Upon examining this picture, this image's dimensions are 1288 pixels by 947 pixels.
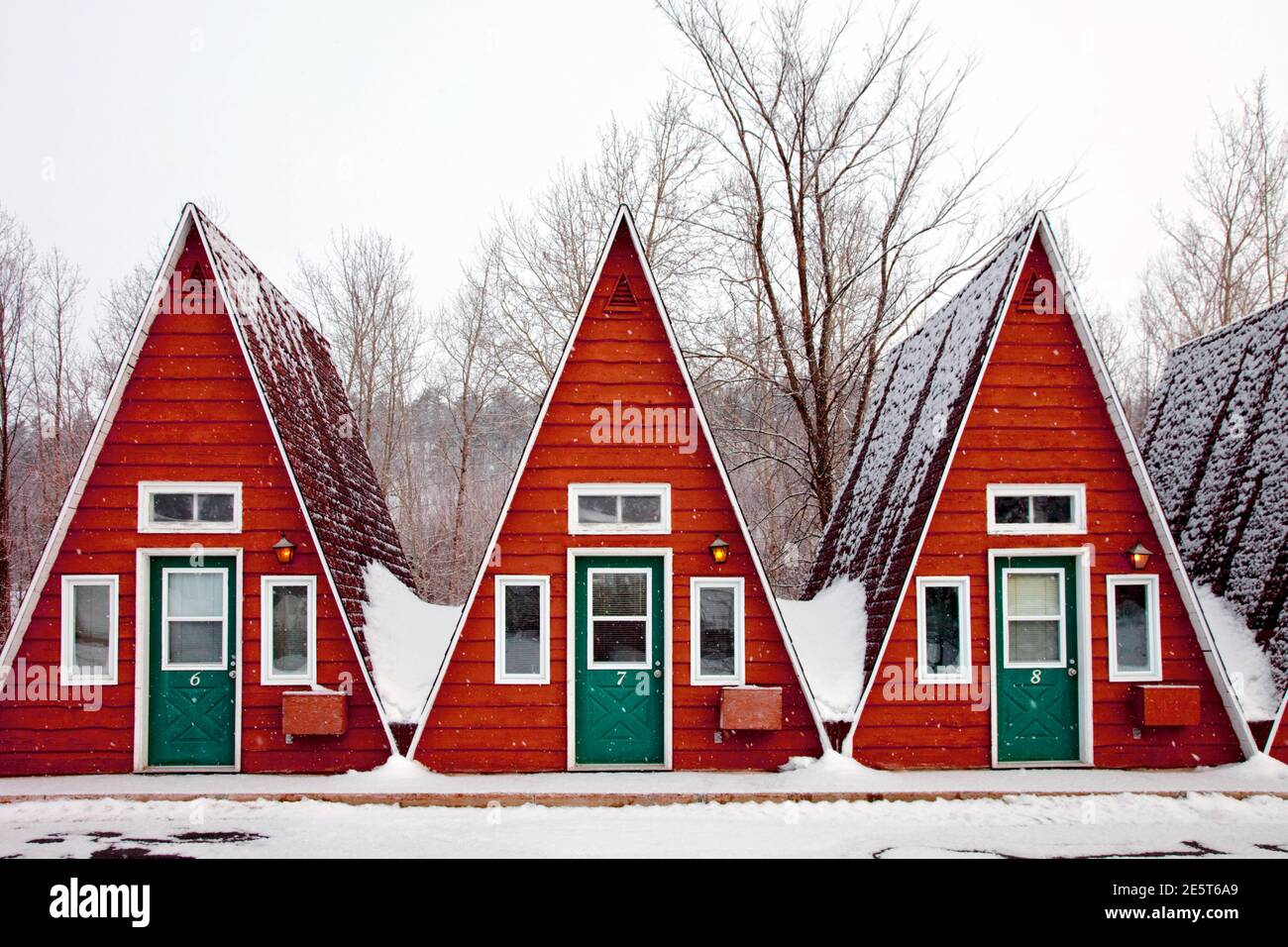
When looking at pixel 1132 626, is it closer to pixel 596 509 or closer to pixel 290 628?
pixel 596 509

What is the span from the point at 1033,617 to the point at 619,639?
4.78m

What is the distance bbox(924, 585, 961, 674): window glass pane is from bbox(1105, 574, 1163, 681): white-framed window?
172cm

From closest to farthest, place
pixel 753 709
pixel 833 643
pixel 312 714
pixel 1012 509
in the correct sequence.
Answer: pixel 312 714 < pixel 753 709 < pixel 1012 509 < pixel 833 643

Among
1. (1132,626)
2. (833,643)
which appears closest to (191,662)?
(833,643)

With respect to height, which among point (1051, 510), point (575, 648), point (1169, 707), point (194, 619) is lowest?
point (1169, 707)

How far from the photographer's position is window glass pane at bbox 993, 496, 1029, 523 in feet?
38.3

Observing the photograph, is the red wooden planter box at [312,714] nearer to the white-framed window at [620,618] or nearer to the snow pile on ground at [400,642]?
the snow pile on ground at [400,642]

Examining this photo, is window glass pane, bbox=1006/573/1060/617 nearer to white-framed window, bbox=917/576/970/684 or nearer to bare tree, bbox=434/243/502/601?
white-framed window, bbox=917/576/970/684

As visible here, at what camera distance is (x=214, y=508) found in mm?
11359

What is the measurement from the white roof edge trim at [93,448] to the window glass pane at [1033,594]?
10.1 metres

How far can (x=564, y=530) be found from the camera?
11.5 meters

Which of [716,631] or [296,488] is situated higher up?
[296,488]
